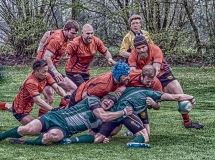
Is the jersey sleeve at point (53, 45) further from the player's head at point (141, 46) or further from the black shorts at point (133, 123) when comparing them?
the black shorts at point (133, 123)

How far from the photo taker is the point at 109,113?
562 centimetres

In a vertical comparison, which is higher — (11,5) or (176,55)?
(11,5)

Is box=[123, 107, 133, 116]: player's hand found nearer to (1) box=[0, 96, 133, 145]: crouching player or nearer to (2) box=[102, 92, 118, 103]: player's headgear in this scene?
(1) box=[0, 96, 133, 145]: crouching player

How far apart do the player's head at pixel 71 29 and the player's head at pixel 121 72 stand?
2106mm

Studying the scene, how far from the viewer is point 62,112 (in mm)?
5805

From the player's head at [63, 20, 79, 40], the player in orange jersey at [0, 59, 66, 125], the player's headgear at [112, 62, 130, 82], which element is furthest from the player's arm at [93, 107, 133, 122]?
the player's head at [63, 20, 79, 40]

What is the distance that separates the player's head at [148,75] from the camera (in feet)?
18.8

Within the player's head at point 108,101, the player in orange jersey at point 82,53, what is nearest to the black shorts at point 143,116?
the player's head at point 108,101

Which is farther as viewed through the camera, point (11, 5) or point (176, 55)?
point (11, 5)

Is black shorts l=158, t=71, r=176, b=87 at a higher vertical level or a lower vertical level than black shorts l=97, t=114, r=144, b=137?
higher

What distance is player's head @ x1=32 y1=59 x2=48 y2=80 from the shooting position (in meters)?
→ 6.31

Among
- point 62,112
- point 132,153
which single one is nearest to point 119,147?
point 132,153

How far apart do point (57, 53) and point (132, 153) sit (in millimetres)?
3258

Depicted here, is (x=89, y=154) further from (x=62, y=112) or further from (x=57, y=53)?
(x=57, y=53)
